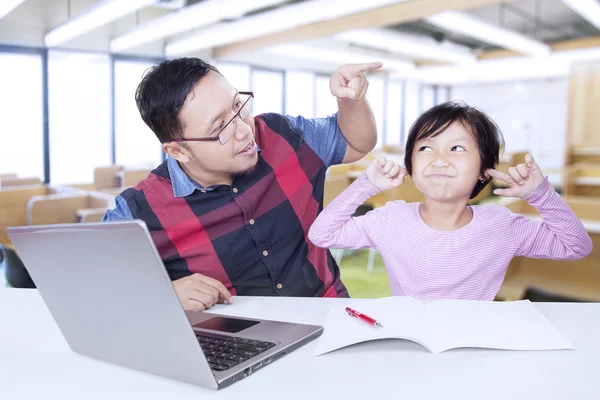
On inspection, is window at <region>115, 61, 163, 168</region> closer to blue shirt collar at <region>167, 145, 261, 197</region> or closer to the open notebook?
blue shirt collar at <region>167, 145, 261, 197</region>

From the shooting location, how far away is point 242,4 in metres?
4.27

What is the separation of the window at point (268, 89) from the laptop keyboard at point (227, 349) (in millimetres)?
8700

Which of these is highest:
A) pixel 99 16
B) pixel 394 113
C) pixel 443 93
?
pixel 443 93

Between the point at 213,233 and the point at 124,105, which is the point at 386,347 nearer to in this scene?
the point at 213,233

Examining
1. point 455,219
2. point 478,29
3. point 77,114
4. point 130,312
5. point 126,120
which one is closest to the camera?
point 130,312

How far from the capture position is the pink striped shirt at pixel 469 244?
4.03 feet

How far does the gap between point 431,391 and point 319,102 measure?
10349mm

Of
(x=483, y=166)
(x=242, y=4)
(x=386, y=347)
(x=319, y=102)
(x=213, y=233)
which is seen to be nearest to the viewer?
(x=386, y=347)

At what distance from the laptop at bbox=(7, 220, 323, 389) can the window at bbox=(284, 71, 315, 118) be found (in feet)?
30.7

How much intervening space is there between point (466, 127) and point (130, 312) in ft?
2.85

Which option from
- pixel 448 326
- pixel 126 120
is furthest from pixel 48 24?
pixel 448 326

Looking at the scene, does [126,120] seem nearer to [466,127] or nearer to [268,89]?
[268,89]

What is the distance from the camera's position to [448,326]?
2.76 feet

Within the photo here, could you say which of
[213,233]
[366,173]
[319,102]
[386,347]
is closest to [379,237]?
[366,173]
